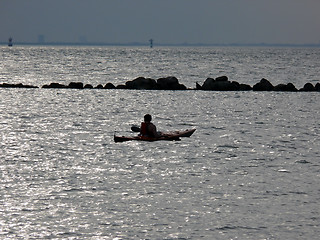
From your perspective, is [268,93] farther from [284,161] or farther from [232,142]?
[284,161]

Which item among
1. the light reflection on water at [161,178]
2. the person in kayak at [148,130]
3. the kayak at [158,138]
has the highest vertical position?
the person in kayak at [148,130]

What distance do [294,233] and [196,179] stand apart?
6819 millimetres

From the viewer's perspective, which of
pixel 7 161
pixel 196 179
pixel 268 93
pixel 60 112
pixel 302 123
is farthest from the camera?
pixel 268 93

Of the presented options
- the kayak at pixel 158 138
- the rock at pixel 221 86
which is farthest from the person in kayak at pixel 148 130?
the rock at pixel 221 86

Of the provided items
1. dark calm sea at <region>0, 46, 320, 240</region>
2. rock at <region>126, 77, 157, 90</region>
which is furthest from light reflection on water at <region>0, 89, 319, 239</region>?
rock at <region>126, 77, 157, 90</region>

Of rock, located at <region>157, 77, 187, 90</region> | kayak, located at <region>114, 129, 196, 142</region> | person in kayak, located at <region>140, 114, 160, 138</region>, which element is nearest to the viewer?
person in kayak, located at <region>140, 114, 160, 138</region>

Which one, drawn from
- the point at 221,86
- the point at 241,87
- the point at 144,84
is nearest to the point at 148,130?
the point at 221,86

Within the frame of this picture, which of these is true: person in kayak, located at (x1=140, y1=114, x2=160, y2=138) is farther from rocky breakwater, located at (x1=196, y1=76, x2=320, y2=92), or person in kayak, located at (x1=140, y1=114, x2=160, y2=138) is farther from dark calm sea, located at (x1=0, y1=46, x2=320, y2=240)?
rocky breakwater, located at (x1=196, y1=76, x2=320, y2=92)

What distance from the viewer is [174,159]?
26.9 meters

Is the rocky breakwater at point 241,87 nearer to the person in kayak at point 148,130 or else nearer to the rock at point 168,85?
the rock at point 168,85

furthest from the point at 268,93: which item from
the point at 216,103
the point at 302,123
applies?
the point at 302,123

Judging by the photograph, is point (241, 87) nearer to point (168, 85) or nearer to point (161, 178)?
point (168, 85)

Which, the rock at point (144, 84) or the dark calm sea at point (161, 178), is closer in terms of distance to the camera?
the dark calm sea at point (161, 178)

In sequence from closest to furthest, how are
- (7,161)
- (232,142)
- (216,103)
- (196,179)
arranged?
(196,179) → (7,161) → (232,142) → (216,103)
